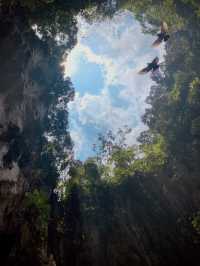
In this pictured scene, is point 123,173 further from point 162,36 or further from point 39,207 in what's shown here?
point 162,36

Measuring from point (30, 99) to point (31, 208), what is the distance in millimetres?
9468

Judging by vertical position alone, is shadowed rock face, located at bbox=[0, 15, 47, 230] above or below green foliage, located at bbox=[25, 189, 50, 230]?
above

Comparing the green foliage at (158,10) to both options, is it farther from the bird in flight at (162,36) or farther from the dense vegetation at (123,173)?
the bird in flight at (162,36)

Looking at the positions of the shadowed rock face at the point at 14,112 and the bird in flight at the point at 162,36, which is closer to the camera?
the bird in flight at the point at 162,36

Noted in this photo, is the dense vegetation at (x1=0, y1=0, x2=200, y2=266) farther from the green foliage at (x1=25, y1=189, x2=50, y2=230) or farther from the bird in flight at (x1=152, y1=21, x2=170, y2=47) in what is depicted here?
the bird in flight at (x1=152, y1=21, x2=170, y2=47)

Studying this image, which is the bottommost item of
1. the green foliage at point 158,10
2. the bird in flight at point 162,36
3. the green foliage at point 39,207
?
the green foliage at point 39,207

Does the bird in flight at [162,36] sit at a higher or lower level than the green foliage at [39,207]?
higher

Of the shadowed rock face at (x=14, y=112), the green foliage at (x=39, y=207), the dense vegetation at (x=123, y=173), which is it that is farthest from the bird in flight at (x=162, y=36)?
the green foliage at (x=39, y=207)

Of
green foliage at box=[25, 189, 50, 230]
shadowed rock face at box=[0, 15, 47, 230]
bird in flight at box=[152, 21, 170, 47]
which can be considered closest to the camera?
bird in flight at box=[152, 21, 170, 47]

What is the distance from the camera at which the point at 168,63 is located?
107 feet

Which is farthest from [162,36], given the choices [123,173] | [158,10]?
[123,173]

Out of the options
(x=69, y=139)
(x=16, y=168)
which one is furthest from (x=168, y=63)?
(x=16, y=168)

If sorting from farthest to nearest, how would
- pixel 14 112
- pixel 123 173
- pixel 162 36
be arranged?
pixel 123 173
pixel 14 112
pixel 162 36

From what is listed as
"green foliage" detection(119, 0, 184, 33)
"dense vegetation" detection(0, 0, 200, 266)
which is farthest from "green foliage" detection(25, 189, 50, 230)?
"green foliage" detection(119, 0, 184, 33)
